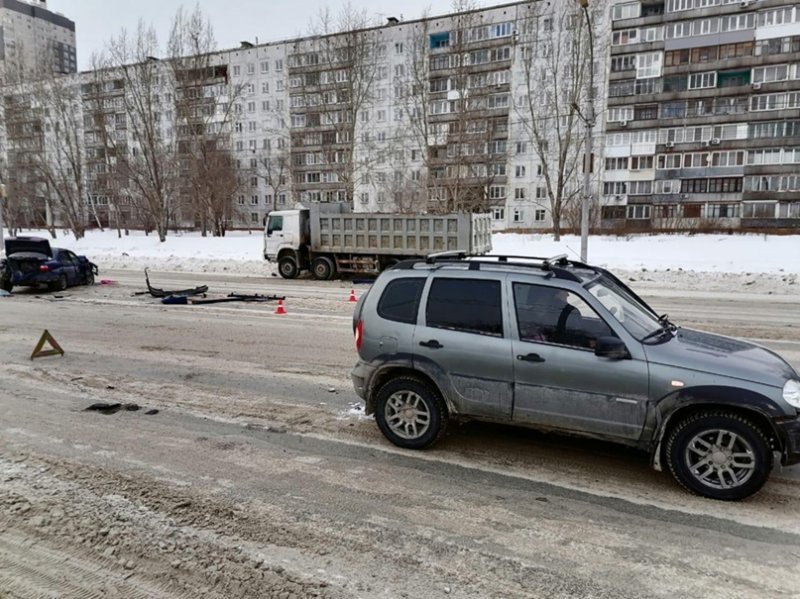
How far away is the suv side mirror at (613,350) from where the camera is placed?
4391 millimetres

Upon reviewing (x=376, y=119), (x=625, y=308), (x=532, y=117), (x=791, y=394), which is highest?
(x=376, y=119)

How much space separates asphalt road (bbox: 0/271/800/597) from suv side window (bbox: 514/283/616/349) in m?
1.15

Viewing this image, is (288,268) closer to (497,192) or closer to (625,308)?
(625,308)

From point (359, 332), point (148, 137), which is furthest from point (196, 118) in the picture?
point (359, 332)

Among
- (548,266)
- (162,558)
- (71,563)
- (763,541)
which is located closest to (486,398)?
(548,266)

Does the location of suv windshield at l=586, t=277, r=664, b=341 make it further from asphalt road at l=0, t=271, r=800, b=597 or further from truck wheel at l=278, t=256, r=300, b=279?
truck wheel at l=278, t=256, r=300, b=279

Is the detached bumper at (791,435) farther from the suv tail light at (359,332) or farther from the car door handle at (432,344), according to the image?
the suv tail light at (359,332)

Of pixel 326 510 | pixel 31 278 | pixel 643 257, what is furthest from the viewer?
pixel 643 257

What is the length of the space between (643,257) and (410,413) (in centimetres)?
2360

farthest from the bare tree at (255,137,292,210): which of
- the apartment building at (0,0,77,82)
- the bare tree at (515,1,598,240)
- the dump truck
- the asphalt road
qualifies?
the asphalt road

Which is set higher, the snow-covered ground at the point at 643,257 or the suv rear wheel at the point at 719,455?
the snow-covered ground at the point at 643,257

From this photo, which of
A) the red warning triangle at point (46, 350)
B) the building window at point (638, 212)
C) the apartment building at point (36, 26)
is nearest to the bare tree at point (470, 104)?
the building window at point (638, 212)

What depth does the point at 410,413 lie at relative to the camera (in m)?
5.23

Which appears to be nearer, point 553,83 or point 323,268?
point 323,268
